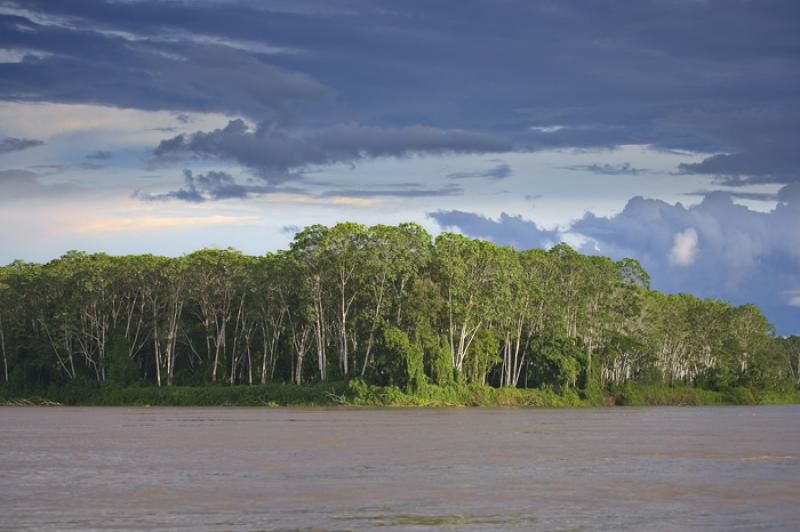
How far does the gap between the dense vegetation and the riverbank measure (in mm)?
180

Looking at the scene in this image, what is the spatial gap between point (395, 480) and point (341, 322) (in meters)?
62.2

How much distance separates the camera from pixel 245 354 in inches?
4154

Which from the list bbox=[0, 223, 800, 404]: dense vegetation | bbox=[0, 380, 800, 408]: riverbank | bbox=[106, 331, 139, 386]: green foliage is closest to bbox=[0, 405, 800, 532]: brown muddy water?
bbox=[0, 380, 800, 408]: riverbank

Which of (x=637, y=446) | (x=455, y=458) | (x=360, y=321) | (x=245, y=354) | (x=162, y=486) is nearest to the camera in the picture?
(x=162, y=486)

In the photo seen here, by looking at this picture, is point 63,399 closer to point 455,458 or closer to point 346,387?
point 346,387

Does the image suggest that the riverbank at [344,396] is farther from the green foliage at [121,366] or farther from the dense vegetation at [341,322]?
the green foliage at [121,366]

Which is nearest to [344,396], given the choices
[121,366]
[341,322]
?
[341,322]

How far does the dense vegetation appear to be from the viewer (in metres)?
85.6

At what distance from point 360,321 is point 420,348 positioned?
873cm

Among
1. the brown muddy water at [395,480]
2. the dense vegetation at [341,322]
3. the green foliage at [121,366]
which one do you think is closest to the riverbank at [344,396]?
the dense vegetation at [341,322]

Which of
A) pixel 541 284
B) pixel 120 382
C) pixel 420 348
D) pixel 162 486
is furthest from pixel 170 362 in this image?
pixel 162 486

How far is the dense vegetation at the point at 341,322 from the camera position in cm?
8562

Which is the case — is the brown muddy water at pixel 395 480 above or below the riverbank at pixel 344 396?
below

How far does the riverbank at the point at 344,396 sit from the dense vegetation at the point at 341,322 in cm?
18
